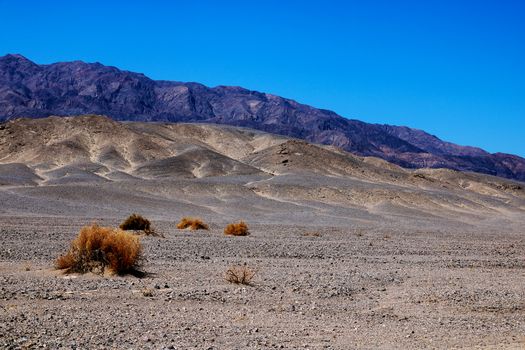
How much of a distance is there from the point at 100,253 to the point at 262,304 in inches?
173

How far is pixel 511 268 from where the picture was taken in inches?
816

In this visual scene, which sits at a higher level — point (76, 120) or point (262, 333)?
point (76, 120)

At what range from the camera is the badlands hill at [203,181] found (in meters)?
52.0

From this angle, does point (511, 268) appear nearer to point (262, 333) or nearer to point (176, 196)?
point (262, 333)

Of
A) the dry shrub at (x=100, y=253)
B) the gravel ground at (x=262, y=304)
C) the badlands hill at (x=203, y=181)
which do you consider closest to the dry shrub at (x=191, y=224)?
the badlands hill at (x=203, y=181)

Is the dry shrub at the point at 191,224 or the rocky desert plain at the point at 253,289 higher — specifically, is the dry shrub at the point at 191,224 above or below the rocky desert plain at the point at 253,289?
below

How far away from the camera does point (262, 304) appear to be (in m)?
12.1

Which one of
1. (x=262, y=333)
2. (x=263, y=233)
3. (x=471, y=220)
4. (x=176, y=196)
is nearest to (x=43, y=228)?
(x=263, y=233)

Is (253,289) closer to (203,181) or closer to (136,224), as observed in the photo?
(136,224)

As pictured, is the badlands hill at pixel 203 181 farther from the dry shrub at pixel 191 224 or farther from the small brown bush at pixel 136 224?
the small brown bush at pixel 136 224

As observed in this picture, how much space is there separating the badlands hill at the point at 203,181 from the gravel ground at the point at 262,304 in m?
25.7

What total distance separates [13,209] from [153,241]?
20.2 metres

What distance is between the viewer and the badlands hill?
5203 centimetres

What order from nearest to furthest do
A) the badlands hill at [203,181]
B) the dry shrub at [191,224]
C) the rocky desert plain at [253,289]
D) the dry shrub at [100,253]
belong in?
the rocky desert plain at [253,289] < the dry shrub at [100,253] < the dry shrub at [191,224] < the badlands hill at [203,181]
